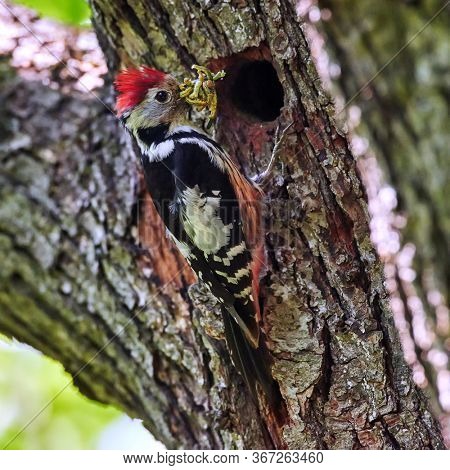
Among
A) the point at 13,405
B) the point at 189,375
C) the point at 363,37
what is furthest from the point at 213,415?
the point at 363,37

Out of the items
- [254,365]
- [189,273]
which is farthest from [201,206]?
[254,365]

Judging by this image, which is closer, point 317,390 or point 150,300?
point 317,390

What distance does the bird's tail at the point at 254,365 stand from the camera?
2428 millimetres

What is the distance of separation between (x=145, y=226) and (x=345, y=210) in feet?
3.26

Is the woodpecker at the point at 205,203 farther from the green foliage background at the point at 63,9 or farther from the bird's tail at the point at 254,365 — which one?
the green foliage background at the point at 63,9

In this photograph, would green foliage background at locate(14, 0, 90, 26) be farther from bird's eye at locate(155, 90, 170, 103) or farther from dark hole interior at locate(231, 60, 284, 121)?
dark hole interior at locate(231, 60, 284, 121)

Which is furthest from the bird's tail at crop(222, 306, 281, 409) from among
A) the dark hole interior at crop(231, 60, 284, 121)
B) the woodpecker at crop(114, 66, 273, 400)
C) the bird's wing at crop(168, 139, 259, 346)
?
the dark hole interior at crop(231, 60, 284, 121)

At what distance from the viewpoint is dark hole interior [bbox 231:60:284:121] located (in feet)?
9.53

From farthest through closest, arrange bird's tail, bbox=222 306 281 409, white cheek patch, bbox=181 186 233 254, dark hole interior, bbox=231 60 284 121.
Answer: dark hole interior, bbox=231 60 284 121 → white cheek patch, bbox=181 186 233 254 → bird's tail, bbox=222 306 281 409

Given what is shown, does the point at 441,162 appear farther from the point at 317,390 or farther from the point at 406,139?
the point at 317,390

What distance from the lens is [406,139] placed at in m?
2.00

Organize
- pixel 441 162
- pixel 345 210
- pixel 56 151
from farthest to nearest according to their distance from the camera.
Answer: pixel 56 151
pixel 345 210
pixel 441 162

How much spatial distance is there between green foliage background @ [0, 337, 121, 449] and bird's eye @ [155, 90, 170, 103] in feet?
4.29

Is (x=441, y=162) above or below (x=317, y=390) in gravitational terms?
above
